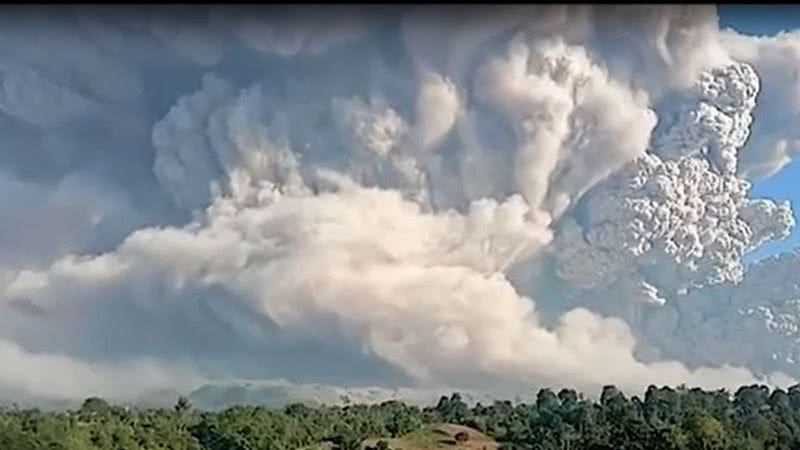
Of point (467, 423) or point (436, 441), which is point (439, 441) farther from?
point (467, 423)

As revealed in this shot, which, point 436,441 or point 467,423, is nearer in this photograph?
point 467,423

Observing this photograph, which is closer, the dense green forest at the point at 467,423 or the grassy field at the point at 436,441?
the dense green forest at the point at 467,423

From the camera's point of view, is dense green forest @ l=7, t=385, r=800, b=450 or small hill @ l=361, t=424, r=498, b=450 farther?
small hill @ l=361, t=424, r=498, b=450

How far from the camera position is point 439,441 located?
1159 cm

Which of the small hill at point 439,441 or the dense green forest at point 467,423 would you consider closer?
the dense green forest at point 467,423

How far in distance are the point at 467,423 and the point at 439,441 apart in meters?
1.04

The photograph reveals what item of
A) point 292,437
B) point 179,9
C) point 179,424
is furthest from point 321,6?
point 292,437

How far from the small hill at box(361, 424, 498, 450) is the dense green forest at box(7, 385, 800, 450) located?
0.45ft

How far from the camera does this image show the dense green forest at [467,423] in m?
8.70

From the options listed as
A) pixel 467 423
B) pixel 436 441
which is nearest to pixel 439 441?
pixel 436 441

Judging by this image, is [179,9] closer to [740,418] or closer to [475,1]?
[475,1]

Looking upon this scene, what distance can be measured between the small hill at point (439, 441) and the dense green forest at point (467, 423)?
0.14 meters

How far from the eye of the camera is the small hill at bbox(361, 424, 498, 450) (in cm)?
1110

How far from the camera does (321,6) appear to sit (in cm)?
381
